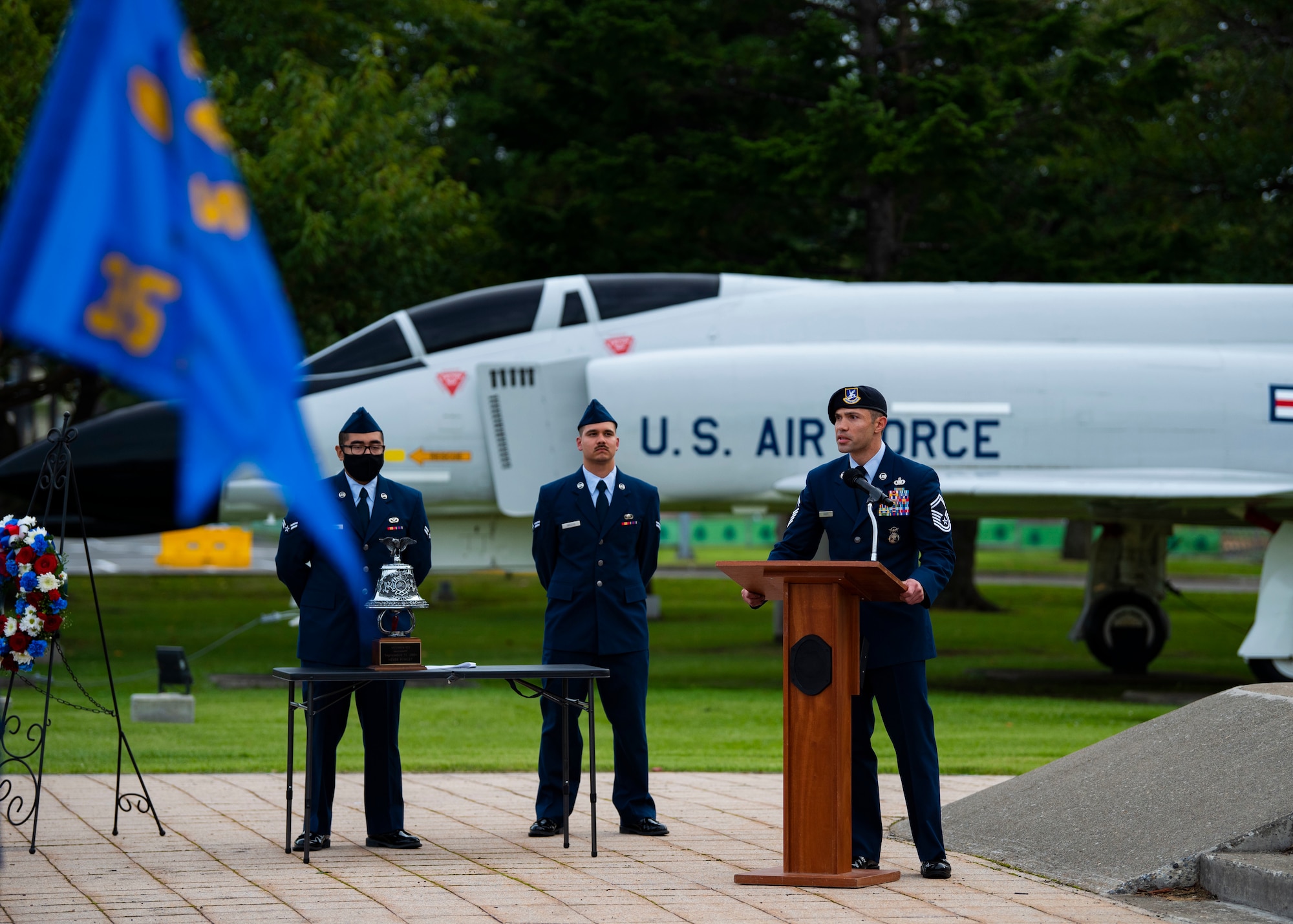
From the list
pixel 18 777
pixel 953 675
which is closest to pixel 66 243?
pixel 18 777

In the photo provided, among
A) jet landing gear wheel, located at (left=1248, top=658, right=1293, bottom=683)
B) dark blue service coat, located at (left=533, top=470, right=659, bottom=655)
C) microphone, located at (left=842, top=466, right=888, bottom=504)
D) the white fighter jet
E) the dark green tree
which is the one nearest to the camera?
microphone, located at (left=842, top=466, right=888, bottom=504)

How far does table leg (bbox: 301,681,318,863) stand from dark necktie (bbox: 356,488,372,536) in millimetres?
689

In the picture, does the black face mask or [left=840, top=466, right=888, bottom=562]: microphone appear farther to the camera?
the black face mask

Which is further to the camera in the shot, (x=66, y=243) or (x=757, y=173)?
(x=757, y=173)

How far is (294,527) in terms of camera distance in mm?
6590

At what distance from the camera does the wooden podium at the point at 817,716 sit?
5.57 m

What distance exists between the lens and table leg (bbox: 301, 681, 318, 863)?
242 inches

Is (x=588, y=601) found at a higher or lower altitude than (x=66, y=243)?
lower

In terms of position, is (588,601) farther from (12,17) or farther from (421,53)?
(421,53)

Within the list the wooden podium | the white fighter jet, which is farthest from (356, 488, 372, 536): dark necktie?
the white fighter jet

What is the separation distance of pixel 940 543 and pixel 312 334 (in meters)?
15.1

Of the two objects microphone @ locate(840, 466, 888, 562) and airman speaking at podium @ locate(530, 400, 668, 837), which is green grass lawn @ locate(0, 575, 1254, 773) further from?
microphone @ locate(840, 466, 888, 562)

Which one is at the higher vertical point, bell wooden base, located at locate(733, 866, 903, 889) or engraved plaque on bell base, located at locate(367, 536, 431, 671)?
engraved plaque on bell base, located at locate(367, 536, 431, 671)

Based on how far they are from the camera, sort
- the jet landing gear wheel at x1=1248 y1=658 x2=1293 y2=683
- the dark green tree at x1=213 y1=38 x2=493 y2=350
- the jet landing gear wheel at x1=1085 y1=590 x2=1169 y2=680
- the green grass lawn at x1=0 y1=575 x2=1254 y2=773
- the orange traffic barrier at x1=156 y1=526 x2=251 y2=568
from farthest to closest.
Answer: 1. the orange traffic barrier at x1=156 y1=526 x2=251 y2=568
2. the dark green tree at x1=213 y1=38 x2=493 y2=350
3. the jet landing gear wheel at x1=1085 y1=590 x2=1169 y2=680
4. the jet landing gear wheel at x1=1248 y1=658 x2=1293 y2=683
5. the green grass lawn at x1=0 y1=575 x2=1254 y2=773
